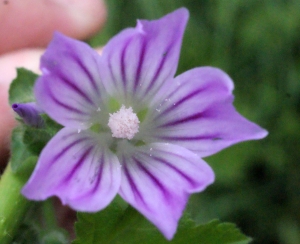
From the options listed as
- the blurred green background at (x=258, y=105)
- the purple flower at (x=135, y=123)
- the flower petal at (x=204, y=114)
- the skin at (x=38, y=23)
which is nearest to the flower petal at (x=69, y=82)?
the purple flower at (x=135, y=123)

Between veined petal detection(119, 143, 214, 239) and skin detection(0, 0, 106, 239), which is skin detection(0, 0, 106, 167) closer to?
skin detection(0, 0, 106, 239)

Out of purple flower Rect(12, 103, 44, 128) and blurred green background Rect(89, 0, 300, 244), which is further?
blurred green background Rect(89, 0, 300, 244)

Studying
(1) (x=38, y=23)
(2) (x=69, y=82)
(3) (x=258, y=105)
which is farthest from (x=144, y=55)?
(3) (x=258, y=105)

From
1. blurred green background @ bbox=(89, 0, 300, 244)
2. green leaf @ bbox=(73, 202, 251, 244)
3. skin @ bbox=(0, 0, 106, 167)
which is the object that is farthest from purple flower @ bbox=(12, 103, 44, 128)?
blurred green background @ bbox=(89, 0, 300, 244)

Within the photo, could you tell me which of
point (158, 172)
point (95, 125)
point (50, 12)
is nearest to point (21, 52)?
point (50, 12)

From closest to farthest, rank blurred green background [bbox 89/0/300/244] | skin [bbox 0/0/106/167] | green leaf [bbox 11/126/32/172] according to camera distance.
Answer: green leaf [bbox 11/126/32/172] < skin [bbox 0/0/106/167] < blurred green background [bbox 89/0/300/244]

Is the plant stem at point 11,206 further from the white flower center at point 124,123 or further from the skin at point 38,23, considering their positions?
the skin at point 38,23
